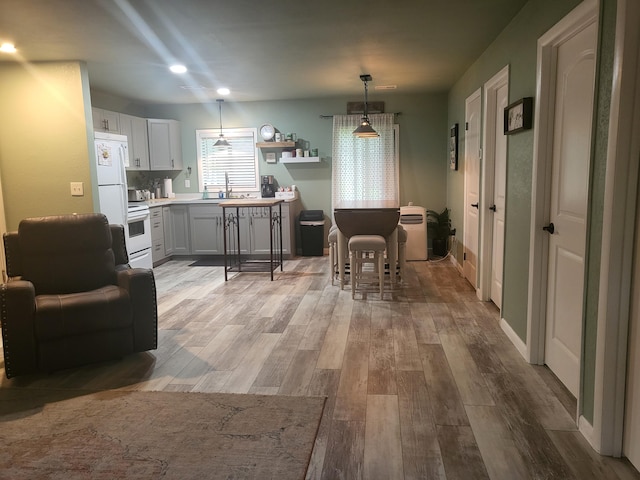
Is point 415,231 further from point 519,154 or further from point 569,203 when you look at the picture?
point 569,203

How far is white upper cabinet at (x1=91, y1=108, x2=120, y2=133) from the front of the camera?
5.63 m

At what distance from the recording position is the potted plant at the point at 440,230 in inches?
260

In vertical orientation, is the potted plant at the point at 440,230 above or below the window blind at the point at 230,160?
below

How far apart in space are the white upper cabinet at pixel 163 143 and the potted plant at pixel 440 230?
13.1 ft

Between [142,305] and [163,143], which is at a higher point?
[163,143]

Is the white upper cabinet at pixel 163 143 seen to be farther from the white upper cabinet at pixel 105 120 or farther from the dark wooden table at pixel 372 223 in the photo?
the dark wooden table at pixel 372 223

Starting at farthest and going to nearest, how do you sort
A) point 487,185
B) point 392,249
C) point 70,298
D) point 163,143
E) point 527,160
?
point 163,143, point 392,249, point 487,185, point 527,160, point 70,298

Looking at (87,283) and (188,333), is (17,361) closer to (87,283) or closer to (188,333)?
(87,283)

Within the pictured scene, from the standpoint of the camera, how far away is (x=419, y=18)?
3.28 m

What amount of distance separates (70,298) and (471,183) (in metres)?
4.01

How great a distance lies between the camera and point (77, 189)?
4418mm

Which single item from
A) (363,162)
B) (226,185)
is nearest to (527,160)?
(363,162)

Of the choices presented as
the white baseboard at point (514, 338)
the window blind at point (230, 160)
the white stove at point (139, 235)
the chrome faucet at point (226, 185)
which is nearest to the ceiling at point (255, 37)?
the white stove at point (139, 235)

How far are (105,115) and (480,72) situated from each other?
175 inches
